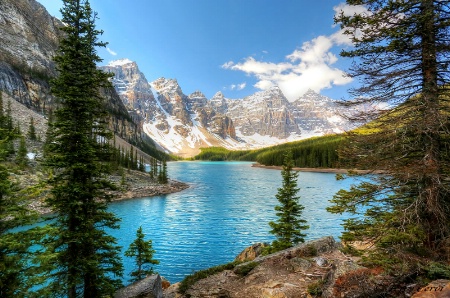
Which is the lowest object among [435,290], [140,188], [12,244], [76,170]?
[140,188]

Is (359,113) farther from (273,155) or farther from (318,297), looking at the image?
(273,155)

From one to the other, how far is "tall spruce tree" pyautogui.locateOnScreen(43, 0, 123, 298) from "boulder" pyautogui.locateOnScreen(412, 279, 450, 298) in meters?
11.9

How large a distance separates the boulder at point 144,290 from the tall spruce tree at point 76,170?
876 millimetres

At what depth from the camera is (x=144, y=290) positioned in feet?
37.4

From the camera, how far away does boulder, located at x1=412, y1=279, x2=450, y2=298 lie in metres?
5.01

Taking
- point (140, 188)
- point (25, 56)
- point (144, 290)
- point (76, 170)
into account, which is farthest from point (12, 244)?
point (25, 56)

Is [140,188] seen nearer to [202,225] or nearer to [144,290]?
[202,225]

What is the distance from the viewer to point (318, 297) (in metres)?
8.82

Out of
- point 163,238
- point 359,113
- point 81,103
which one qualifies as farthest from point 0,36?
point 359,113

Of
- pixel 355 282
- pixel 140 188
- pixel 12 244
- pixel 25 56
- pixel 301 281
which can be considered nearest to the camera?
pixel 12 244

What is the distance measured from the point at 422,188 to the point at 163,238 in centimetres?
2988

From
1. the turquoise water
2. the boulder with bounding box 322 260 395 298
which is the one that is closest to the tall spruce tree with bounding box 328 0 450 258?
the boulder with bounding box 322 260 395 298

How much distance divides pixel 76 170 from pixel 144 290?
6.64 metres

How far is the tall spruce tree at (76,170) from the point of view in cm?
1127
